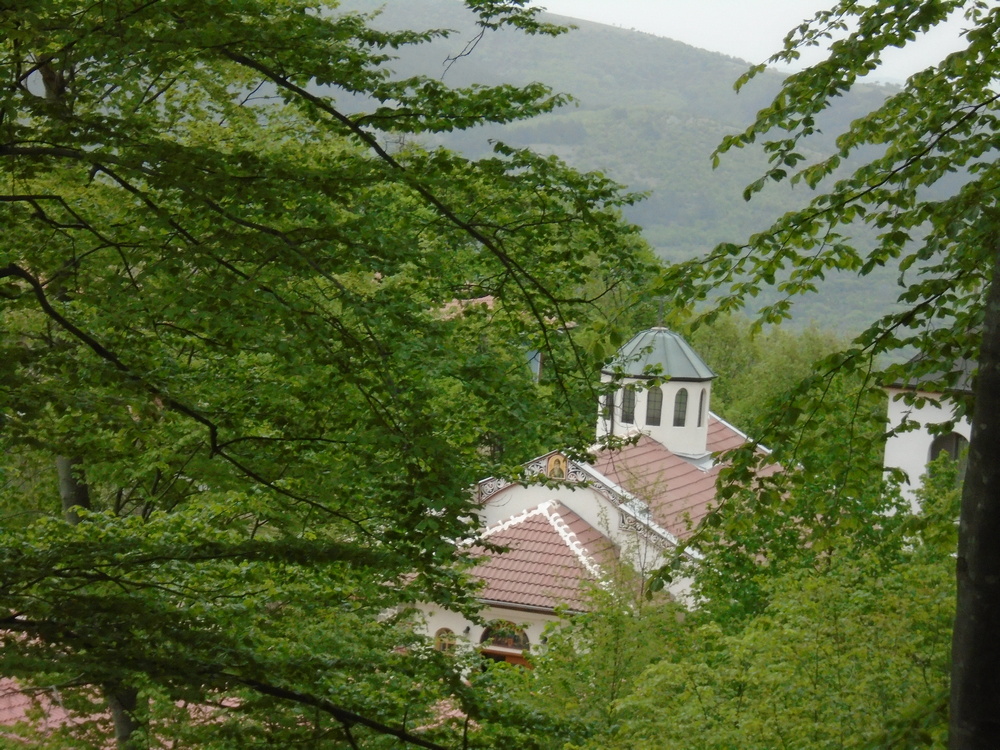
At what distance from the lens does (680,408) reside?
120 ft

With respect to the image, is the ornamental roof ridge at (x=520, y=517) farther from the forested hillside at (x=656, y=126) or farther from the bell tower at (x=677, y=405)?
the forested hillside at (x=656, y=126)

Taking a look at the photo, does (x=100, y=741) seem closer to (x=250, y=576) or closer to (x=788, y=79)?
(x=250, y=576)

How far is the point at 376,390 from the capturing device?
5.48 metres

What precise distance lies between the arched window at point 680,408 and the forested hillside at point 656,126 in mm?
36156

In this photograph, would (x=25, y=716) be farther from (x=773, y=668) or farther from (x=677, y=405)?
(x=677, y=405)

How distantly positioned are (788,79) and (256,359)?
4.60 meters

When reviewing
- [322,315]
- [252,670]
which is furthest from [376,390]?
[252,670]

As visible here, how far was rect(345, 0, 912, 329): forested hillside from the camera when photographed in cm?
10575

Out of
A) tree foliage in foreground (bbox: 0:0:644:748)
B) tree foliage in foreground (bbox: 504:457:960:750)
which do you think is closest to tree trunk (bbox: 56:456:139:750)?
tree foliage in foreground (bbox: 0:0:644:748)

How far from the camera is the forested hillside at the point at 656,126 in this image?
106m

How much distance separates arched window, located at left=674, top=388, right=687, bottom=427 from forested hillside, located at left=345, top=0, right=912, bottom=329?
36156mm

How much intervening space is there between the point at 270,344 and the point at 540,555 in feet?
67.2

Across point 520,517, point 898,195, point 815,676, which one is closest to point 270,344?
point 898,195

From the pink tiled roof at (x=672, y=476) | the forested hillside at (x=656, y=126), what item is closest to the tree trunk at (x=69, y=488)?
the pink tiled roof at (x=672, y=476)
